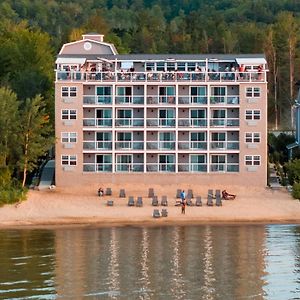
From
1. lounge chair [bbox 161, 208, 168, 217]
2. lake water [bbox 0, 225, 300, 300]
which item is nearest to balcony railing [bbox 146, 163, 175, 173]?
lounge chair [bbox 161, 208, 168, 217]

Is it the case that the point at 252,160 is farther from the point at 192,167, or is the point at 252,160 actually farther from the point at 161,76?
the point at 161,76

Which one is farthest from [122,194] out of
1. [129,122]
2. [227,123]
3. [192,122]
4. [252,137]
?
[252,137]

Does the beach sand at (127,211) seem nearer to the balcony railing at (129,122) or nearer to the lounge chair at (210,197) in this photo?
the lounge chair at (210,197)

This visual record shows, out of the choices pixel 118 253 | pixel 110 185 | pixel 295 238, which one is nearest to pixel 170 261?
pixel 118 253

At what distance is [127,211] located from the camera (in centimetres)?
7669

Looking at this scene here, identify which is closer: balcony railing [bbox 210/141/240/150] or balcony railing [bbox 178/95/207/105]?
balcony railing [bbox 210/141/240/150]

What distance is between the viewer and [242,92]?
277ft

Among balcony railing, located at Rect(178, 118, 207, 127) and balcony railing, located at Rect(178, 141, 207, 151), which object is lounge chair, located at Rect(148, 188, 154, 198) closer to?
balcony railing, located at Rect(178, 141, 207, 151)

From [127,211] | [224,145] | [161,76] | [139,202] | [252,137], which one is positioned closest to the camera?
[127,211]

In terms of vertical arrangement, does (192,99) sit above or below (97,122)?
above

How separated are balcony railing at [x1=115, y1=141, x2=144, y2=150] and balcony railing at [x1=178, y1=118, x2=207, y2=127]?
9.62 ft

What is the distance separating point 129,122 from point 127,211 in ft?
32.5

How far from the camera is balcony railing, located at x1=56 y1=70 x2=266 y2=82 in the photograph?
8475cm

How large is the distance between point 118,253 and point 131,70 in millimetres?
24819
